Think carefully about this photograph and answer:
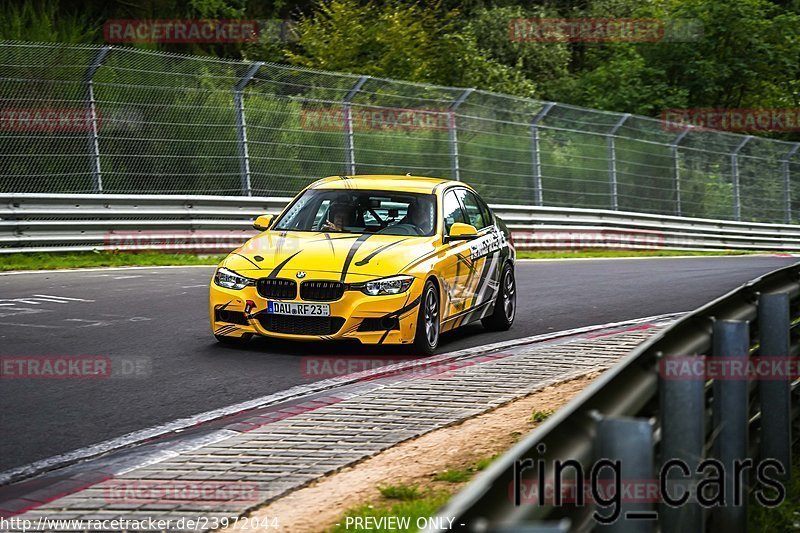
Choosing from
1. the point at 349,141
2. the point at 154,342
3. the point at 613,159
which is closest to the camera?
the point at 154,342

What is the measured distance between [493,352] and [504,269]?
194cm

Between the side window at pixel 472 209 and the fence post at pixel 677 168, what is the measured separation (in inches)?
811

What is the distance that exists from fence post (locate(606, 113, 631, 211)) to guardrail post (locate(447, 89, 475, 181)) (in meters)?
5.52

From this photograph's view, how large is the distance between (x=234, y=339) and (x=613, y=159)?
20.9 metres

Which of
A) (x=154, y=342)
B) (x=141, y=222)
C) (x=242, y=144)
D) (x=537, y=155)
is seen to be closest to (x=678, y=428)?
(x=154, y=342)

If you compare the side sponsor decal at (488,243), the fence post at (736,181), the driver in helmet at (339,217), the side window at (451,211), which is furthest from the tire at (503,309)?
the fence post at (736,181)

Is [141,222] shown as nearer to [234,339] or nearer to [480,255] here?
[480,255]

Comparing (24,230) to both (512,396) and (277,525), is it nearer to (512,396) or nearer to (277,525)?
(512,396)

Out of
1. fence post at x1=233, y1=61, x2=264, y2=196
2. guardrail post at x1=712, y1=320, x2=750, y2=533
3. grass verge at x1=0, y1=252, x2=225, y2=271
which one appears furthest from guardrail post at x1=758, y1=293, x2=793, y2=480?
fence post at x1=233, y1=61, x2=264, y2=196

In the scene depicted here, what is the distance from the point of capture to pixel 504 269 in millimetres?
13094

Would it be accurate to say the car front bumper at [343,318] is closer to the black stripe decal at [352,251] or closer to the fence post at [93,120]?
the black stripe decal at [352,251]

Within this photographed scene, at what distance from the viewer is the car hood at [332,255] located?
1055cm

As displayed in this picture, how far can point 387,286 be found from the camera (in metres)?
10.5

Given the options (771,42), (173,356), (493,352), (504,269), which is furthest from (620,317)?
(771,42)
